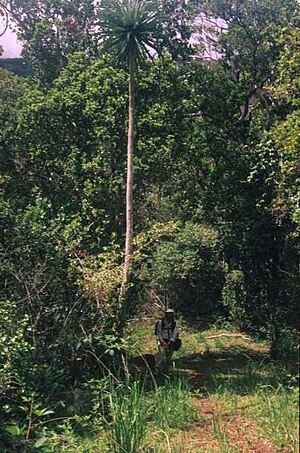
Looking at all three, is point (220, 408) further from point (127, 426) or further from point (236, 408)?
point (127, 426)

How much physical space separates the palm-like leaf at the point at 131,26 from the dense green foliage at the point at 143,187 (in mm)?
743

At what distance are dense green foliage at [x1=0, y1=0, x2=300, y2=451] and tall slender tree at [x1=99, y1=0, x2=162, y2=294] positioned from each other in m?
0.61

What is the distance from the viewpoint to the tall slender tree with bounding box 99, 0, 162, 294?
32.8 ft

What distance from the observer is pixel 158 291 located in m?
17.0

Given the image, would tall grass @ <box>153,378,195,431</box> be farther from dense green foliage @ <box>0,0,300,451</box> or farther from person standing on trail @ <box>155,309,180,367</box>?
person standing on trail @ <box>155,309,180,367</box>

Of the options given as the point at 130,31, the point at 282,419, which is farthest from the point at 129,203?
the point at 282,419

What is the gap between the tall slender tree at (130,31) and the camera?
9984 mm

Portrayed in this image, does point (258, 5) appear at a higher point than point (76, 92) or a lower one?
higher

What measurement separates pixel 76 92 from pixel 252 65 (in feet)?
16.4

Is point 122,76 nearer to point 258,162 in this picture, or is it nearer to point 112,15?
point 112,15

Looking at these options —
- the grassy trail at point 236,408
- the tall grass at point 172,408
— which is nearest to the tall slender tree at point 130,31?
the grassy trail at point 236,408

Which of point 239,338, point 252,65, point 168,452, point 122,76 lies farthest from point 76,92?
point 168,452

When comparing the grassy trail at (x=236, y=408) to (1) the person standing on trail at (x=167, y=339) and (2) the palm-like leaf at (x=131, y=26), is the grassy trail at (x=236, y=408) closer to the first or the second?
(1) the person standing on trail at (x=167, y=339)

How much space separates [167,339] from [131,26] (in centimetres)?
597
